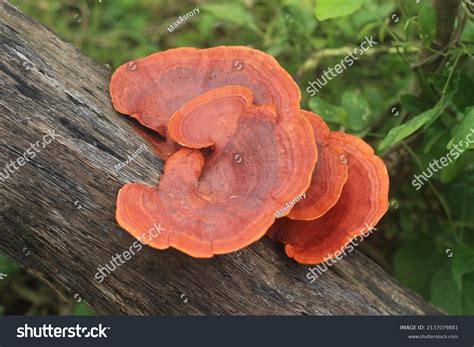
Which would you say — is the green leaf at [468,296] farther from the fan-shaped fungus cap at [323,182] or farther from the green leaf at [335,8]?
the green leaf at [335,8]

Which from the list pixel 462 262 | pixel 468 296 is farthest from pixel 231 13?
pixel 468 296

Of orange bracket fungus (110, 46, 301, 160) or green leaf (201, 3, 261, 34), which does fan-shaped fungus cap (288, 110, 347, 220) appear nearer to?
orange bracket fungus (110, 46, 301, 160)

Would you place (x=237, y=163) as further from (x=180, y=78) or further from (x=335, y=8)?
(x=335, y=8)

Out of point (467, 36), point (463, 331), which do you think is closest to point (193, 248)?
point (463, 331)

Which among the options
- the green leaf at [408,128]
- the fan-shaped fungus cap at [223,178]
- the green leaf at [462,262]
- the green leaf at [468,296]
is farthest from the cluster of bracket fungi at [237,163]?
the green leaf at [468,296]

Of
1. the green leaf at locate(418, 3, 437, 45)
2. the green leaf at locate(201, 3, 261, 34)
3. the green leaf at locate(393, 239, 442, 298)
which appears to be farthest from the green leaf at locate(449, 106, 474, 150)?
the green leaf at locate(201, 3, 261, 34)

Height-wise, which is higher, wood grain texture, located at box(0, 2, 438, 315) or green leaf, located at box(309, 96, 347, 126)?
green leaf, located at box(309, 96, 347, 126)
